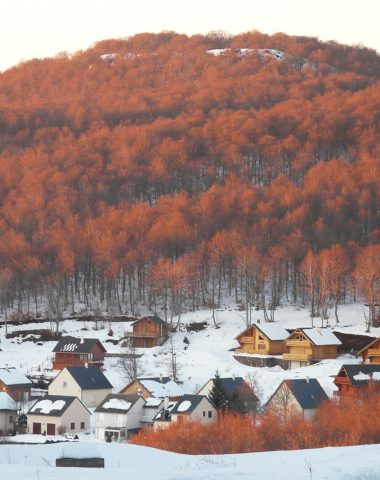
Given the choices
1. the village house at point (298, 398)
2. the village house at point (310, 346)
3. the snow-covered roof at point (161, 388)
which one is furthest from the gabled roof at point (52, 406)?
the village house at point (310, 346)

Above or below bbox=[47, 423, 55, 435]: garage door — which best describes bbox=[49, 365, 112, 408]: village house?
above

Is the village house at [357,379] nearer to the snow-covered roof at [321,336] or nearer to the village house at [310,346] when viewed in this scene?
the snow-covered roof at [321,336]

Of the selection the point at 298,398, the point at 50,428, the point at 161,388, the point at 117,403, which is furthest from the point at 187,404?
the point at 50,428

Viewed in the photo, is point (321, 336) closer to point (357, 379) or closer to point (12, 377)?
point (357, 379)

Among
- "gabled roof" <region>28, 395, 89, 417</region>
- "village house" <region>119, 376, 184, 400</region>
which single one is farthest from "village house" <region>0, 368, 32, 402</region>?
"village house" <region>119, 376, 184, 400</region>

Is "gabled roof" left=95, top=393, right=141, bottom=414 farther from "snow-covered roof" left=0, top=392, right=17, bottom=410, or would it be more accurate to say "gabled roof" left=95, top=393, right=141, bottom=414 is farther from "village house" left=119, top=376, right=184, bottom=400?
"snow-covered roof" left=0, top=392, right=17, bottom=410

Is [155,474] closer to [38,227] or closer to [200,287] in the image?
[200,287]
